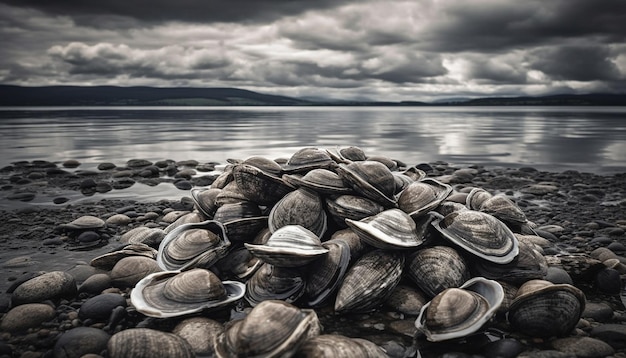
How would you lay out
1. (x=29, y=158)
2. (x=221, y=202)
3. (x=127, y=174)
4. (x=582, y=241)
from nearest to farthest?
1. (x=221, y=202)
2. (x=582, y=241)
3. (x=127, y=174)
4. (x=29, y=158)

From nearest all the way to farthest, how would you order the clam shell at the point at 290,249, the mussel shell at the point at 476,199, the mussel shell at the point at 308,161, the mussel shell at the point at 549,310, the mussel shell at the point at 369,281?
the mussel shell at the point at 549,310 → the clam shell at the point at 290,249 → the mussel shell at the point at 369,281 → the mussel shell at the point at 308,161 → the mussel shell at the point at 476,199

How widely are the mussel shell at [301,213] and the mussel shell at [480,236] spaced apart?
1723 millimetres

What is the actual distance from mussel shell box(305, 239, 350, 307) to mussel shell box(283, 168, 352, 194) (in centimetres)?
117

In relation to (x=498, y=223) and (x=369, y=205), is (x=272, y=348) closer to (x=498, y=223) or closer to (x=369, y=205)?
(x=369, y=205)

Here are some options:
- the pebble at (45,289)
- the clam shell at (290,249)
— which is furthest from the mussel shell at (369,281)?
the pebble at (45,289)

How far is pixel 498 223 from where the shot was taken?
6137mm

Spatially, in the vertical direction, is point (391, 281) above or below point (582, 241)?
above

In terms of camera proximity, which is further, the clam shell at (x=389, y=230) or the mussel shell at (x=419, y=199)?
the mussel shell at (x=419, y=199)

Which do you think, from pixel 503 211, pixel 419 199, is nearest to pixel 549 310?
pixel 419 199

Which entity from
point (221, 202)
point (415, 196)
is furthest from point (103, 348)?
point (415, 196)

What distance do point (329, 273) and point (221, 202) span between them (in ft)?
9.36

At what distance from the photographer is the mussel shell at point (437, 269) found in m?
5.52

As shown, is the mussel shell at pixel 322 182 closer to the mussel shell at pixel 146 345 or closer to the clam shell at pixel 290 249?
the clam shell at pixel 290 249

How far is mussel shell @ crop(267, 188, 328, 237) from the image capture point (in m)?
6.40
